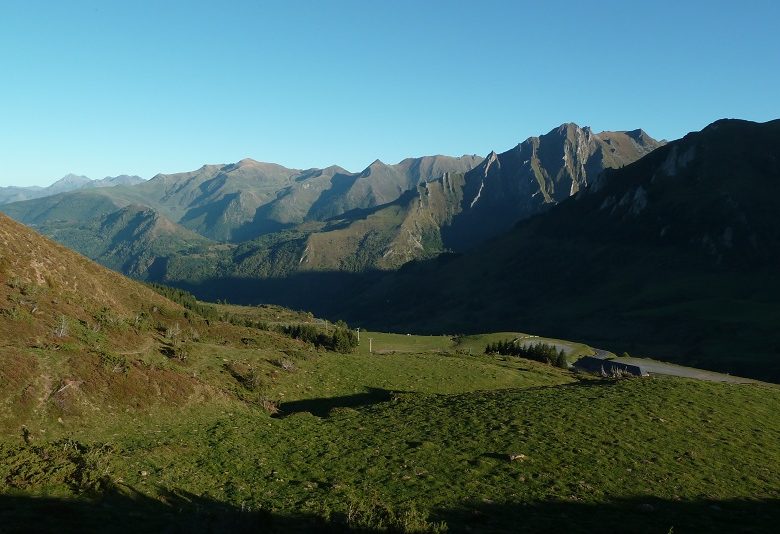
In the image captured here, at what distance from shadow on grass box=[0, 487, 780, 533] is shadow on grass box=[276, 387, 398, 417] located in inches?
643

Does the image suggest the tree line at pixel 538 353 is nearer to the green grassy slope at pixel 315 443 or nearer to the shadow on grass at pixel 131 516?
the green grassy slope at pixel 315 443

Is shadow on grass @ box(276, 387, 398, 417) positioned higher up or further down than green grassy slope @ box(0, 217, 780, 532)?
further down

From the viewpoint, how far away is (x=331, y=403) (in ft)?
126

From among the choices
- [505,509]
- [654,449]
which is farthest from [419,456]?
[654,449]

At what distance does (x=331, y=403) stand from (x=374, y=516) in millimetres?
22703

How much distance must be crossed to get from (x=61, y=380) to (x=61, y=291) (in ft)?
61.6

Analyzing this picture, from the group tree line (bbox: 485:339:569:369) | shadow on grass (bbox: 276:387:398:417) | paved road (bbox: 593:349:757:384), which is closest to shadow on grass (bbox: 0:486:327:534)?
shadow on grass (bbox: 276:387:398:417)

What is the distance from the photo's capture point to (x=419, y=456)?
24.6 meters

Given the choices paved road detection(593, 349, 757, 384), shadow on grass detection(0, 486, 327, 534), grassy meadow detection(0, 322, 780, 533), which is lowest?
paved road detection(593, 349, 757, 384)

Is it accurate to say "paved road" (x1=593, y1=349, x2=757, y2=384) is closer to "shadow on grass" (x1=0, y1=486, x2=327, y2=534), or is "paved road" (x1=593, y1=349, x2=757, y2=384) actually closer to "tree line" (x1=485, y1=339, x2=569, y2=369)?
"tree line" (x1=485, y1=339, x2=569, y2=369)

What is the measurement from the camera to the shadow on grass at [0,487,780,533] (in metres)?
15.3

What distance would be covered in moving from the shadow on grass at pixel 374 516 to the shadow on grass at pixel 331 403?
53.6 ft

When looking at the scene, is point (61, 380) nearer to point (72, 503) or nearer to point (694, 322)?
point (72, 503)

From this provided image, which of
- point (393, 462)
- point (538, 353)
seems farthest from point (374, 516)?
point (538, 353)
